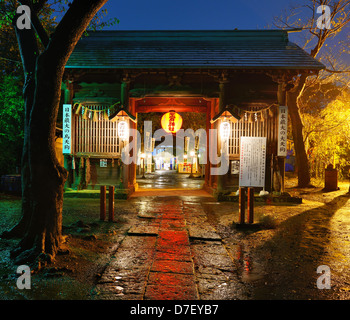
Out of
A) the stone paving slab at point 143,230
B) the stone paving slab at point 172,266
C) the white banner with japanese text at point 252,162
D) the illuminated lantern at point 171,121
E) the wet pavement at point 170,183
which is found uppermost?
the illuminated lantern at point 171,121

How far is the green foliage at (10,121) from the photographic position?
1391 cm

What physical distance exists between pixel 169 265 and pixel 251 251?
6.86 ft


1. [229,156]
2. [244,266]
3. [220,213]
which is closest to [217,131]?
[229,156]

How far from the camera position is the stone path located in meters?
3.99

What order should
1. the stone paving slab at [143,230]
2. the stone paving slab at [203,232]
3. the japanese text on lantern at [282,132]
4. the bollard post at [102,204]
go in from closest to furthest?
1. the stone paving slab at [203,232]
2. the stone paving slab at [143,230]
3. the bollard post at [102,204]
4. the japanese text on lantern at [282,132]

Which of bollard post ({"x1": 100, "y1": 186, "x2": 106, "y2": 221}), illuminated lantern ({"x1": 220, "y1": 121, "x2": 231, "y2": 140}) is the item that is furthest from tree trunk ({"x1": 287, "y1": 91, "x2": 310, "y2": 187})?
bollard post ({"x1": 100, "y1": 186, "x2": 106, "y2": 221})

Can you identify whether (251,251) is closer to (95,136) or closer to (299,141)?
(95,136)

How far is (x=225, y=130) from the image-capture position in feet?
40.9

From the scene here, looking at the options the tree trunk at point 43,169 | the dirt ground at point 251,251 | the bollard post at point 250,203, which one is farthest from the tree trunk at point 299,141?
the tree trunk at point 43,169

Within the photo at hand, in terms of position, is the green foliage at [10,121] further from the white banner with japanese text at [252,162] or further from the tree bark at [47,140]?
the white banner with japanese text at [252,162]

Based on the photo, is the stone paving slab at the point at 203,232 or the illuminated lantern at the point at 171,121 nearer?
the stone paving slab at the point at 203,232

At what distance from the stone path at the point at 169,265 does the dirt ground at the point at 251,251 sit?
24cm

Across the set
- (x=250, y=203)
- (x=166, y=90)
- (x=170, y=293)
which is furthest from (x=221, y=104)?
(x=170, y=293)

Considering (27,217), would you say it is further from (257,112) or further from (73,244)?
(257,112)
